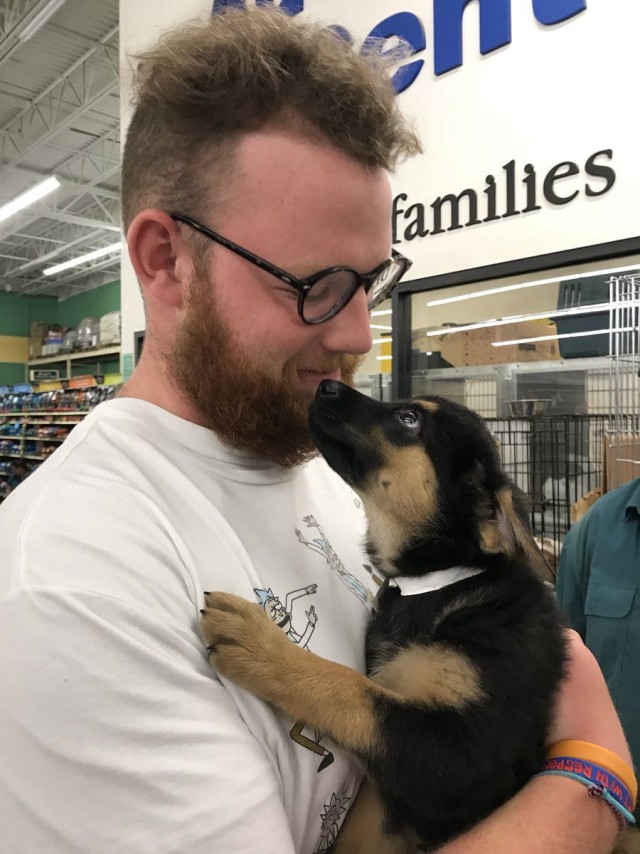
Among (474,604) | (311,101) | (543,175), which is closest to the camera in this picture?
(311,101)

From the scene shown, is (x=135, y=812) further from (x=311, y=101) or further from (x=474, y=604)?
(x=311, y=101)

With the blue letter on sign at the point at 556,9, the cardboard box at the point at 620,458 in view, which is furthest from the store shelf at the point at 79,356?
the cardboard box at the point at 620,458

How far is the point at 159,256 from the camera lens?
114cm

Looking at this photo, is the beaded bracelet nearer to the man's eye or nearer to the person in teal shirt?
the man's eye

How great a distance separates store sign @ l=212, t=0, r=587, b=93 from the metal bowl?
179cm

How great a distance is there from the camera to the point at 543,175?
131 inches

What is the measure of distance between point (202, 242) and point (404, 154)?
1.82ft

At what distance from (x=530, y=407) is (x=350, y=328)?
258cm

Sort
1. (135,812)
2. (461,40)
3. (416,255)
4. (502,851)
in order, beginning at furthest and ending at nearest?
(416,255)
(461,40)
(502,851)
(135,812)

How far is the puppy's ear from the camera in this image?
4.31ft

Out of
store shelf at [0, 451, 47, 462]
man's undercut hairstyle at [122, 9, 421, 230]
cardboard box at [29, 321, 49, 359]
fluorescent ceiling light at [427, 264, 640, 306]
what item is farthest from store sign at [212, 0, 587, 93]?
cardboard box at [29, 321, 49, 359]

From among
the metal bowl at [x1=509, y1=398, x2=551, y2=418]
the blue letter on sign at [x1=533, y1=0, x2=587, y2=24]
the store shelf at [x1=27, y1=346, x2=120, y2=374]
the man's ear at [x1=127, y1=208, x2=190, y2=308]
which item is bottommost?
the metal bowl at [x1=509, y1=398, x2=551, y2=418]

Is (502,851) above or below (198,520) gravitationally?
below

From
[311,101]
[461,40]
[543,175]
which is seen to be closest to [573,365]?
[543,175]
